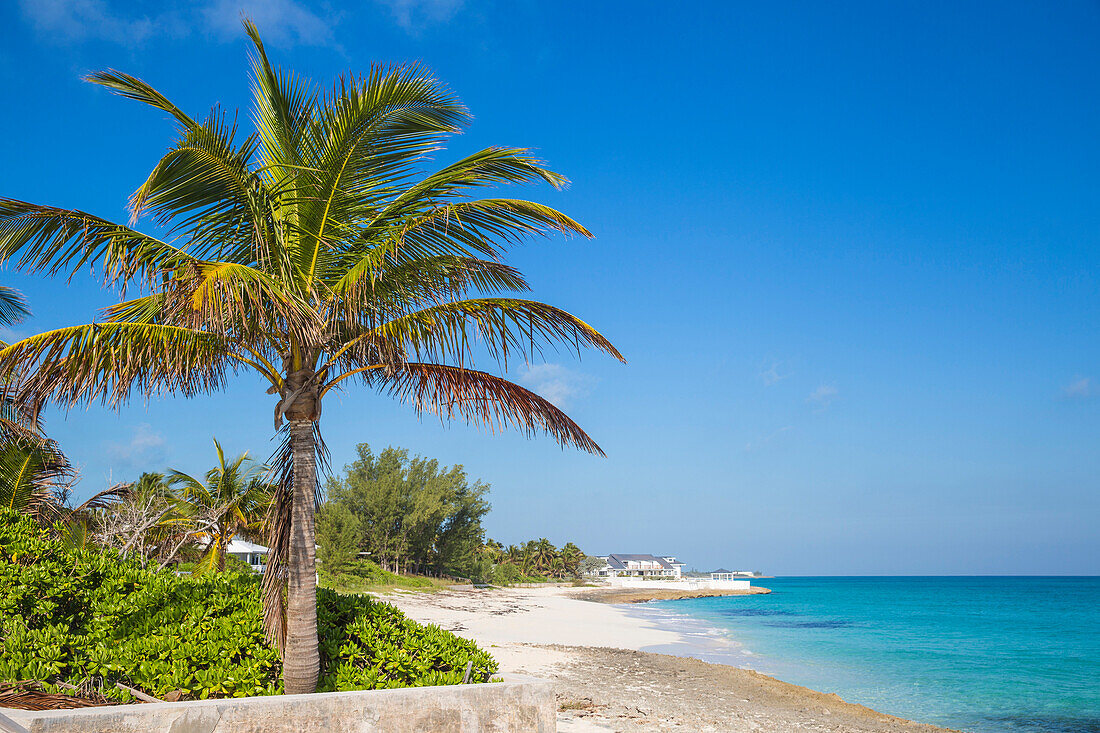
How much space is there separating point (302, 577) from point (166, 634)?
1457mm

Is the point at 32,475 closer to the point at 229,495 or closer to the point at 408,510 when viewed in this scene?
the point at 229,495

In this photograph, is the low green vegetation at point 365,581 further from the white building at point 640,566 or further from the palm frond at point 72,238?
the white building at point 640,566

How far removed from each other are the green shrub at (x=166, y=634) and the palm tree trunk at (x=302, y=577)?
0.53 m

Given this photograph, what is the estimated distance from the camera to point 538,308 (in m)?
6.65

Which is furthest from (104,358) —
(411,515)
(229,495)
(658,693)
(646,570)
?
(646,570)

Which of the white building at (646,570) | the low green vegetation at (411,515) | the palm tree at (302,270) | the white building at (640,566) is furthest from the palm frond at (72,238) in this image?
the white building at (640,566)

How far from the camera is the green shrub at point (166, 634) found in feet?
18.8

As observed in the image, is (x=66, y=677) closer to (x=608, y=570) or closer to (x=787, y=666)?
(x=787, y=666)

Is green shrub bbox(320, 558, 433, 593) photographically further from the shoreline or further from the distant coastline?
the distant coastline

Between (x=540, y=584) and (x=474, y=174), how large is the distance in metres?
76.4

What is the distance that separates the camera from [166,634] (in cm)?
632

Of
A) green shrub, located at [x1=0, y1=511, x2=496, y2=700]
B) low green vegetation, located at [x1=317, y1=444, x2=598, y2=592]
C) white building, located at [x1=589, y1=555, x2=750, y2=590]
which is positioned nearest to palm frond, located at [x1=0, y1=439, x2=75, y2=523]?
green shrub, located at [x1=0, y1=511, x2=496, y2=700]

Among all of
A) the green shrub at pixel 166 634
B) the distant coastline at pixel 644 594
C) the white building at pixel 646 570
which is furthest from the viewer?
the white building at pixel 646 570

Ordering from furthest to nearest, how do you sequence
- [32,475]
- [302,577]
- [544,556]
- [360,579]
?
[544,556] → [360,579] → [32,475] → [302,577]
